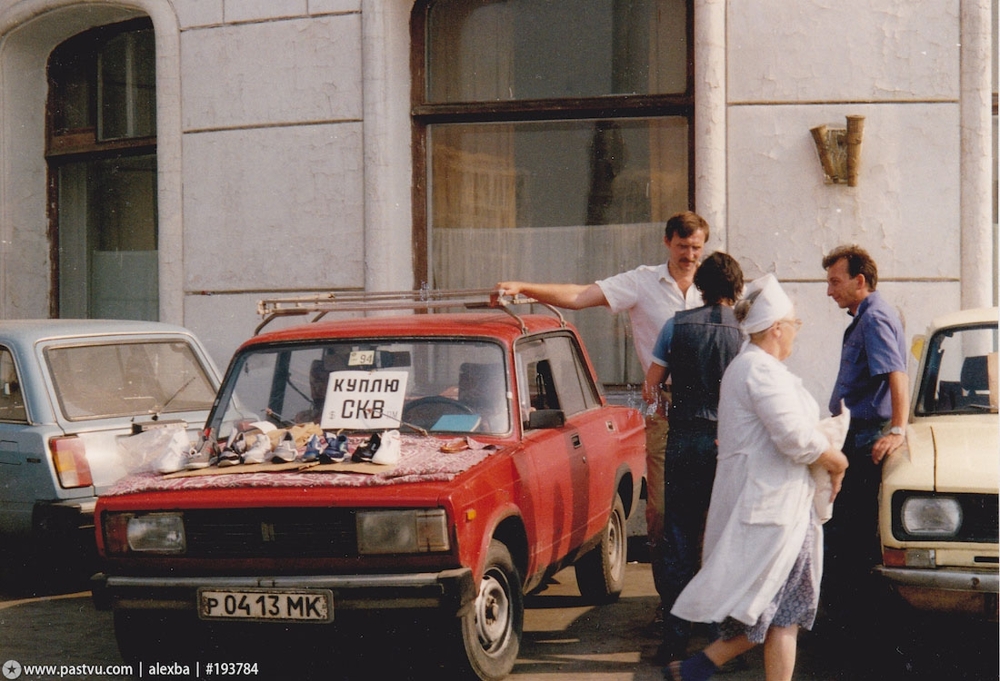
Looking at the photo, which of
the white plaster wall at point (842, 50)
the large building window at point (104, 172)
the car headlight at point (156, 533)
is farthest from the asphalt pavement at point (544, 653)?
the large building window at point (104, 172)

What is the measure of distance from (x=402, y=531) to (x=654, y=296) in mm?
2003

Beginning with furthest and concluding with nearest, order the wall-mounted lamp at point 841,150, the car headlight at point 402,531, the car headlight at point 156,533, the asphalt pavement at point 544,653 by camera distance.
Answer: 1. the wall-mounted lamp at point 841,150
2. the asphalt pavement at point 544,653
3. the car headlight at point 156,533
4. the car headlight at point 402,531

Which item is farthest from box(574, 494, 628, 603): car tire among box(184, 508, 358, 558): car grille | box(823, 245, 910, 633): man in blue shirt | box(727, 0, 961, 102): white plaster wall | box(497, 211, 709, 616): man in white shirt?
box(727, 0, 961, 102): white plaster wall

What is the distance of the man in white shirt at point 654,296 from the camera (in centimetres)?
602

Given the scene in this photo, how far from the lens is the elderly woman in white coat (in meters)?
4.56

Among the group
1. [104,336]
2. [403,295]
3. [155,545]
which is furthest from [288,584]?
[104,336]

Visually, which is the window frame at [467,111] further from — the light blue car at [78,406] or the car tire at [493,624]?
the car tire at [493,624]

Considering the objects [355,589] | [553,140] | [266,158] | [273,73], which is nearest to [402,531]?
[355,589]

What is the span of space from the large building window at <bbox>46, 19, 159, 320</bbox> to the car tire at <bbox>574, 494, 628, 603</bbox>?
7.53m

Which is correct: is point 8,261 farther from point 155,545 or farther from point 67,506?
point 155,545

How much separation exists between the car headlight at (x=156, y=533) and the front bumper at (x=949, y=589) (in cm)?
294

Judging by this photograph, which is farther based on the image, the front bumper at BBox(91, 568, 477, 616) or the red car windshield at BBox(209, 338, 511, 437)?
the red car windshield at BBox(209, 338, 511, 437)

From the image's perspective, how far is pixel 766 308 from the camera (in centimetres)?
470

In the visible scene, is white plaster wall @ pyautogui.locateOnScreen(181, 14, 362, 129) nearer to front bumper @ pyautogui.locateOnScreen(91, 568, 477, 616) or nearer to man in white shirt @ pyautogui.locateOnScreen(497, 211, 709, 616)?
man in white shirt @ pyautogui.locateOnScreen(497, 211, 709, 616)
